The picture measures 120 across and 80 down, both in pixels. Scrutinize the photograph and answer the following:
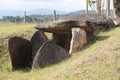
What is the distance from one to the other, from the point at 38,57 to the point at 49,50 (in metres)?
0.56

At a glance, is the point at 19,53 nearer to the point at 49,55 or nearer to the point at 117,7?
the point at 49,55

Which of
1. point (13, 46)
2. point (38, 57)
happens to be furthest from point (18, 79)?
point (13, 46)

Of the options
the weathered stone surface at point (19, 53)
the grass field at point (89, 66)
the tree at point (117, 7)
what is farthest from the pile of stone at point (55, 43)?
the tree at point (117, 7)

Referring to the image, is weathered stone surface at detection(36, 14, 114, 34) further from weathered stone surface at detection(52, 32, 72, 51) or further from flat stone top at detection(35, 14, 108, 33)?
weathered stone surface at detection(52, 32, 72, 51)

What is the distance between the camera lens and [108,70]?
12.1 metres

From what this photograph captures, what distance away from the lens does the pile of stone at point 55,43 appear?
1589 cm

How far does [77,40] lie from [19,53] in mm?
2754

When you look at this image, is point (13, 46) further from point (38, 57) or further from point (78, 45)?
point (78, 45)

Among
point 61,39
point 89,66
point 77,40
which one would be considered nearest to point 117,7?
point 61,39

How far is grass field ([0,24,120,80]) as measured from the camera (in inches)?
477

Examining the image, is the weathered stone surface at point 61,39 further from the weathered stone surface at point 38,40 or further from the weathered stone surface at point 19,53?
the weathered stone surface at point 19,53

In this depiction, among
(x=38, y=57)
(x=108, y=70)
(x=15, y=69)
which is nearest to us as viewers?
(x=108, y=70)

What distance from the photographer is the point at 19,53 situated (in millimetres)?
17328

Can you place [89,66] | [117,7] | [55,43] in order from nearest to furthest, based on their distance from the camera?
1. [89,66]
2. [55,43]
3. [117,7]
